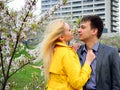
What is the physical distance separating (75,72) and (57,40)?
0.41 m

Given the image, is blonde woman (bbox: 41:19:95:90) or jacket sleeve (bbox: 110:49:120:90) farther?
jacket sleeve (bbox: 110:49:120:90)

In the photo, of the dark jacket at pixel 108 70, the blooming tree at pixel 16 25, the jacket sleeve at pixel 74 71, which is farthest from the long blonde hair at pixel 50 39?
the blooming tree at pixel 16 25

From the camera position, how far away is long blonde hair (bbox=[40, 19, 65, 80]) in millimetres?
3619

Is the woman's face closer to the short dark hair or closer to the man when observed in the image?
the man

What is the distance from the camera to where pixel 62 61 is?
3.52m

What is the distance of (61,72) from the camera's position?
3516 mm

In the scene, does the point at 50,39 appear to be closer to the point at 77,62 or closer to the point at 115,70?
Result: the point at 77,62

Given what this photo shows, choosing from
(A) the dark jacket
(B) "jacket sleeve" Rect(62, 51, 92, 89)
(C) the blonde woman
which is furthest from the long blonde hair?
(A) the dark jacket

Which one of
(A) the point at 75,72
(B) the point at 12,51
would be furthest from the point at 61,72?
(B) the point at 12,51

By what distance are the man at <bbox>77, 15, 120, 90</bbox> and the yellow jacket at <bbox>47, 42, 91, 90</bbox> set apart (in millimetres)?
136

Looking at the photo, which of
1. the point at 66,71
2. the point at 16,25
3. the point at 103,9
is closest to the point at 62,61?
the point at 66,71

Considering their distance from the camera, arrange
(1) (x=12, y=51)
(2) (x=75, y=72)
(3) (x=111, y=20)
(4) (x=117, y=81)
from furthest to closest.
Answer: (3) (x=111, y=20) → (1) (x=12, y=51) → (4) (x=117, y=81) → (2) (x=75, y=72)

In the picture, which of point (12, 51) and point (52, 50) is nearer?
point (52, 50)

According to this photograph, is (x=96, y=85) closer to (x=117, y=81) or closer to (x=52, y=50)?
(x=117, y=81)
